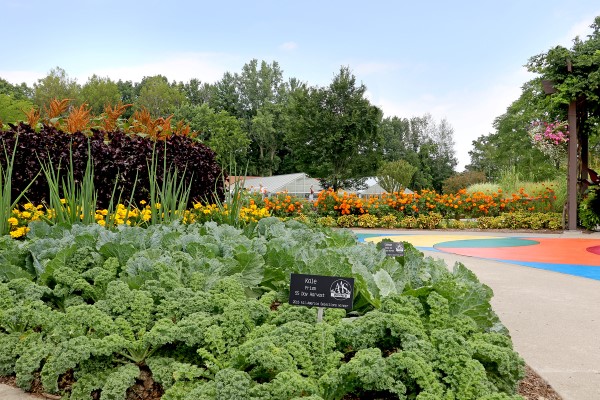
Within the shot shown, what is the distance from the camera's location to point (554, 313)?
3854mm

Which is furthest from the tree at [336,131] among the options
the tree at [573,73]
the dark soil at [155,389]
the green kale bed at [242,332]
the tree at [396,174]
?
the dark soil at [155,389]

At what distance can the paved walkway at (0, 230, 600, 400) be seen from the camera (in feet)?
8.45

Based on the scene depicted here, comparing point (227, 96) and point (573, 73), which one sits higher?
point (227, 96)

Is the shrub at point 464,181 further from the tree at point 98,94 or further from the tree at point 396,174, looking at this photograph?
the tree at point 98,94

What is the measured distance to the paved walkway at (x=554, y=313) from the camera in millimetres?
2596

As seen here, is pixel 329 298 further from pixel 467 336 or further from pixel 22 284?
pixel 22 284

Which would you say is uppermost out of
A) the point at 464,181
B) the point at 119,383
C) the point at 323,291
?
the point at 464,181

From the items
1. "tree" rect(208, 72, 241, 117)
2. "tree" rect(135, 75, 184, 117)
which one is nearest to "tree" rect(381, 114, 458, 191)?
"tree" rect(208, 72, 241, 117)

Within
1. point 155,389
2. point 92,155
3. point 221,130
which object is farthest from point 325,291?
point 221,130

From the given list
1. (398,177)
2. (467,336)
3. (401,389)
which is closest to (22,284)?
(401,389)

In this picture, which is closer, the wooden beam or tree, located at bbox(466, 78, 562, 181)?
the wooden beam

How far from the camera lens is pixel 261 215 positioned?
6.52m

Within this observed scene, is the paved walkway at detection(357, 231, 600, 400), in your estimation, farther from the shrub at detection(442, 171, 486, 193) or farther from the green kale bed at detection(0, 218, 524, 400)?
the shrub at detection(442, 171, 486, 193)

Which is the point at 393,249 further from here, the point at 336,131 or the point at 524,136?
the point at 524,136
